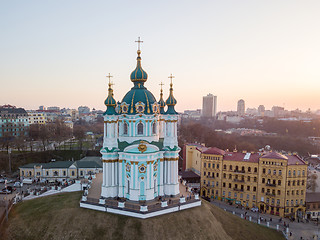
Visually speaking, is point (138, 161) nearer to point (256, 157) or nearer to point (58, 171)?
point (256, 157)

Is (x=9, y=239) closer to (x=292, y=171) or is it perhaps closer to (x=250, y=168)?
(x=250, y=168)

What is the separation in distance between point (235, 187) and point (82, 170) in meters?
25.1

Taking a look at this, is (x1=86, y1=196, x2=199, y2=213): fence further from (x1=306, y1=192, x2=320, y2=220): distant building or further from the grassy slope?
(x1=306, y1=192, x2=320, y2=220): distant building

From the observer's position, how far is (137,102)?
2284cm

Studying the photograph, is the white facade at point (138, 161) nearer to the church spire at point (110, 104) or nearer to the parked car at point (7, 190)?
the church spire at point (110, 104)

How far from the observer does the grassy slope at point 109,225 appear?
18625mm

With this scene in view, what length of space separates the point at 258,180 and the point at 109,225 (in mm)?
21684

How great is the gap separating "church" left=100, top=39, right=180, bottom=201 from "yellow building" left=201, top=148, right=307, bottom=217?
38.6 feet

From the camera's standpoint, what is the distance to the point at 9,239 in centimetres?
1872

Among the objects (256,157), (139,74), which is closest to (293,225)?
(256,157)

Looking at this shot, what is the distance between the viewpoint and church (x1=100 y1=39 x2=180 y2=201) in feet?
72.7

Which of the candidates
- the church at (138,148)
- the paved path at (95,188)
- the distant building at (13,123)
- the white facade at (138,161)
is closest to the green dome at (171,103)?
the church at (138,148)

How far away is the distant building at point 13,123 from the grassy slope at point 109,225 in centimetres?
4634

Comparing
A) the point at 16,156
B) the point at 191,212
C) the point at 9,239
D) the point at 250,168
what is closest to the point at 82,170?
the point at 16,156
